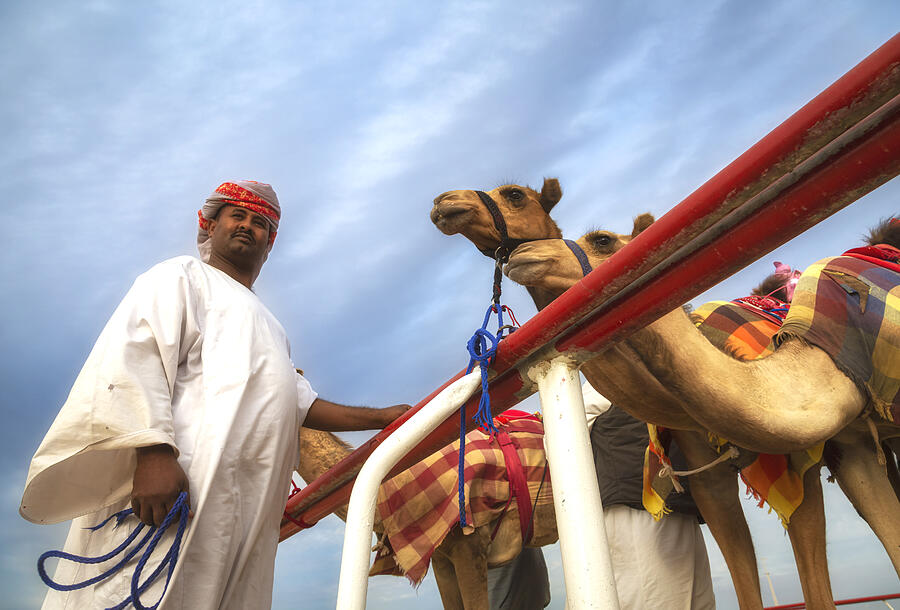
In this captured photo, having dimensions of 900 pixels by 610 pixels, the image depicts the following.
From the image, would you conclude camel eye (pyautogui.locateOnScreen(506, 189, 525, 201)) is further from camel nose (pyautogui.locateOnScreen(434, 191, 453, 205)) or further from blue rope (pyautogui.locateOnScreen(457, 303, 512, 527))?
blue rope (pyautogui.locateOnScreen(457, 303, 512, 527))

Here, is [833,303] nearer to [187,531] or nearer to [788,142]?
[788,142]

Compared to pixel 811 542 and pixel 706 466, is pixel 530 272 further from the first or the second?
pixel 811 542

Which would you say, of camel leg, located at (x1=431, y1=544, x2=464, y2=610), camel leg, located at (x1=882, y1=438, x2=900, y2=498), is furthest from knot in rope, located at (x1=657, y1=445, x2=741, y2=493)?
camel leg, located at (x1=431, y1=544, x2=464, y2=610)

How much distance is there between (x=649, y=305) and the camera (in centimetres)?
153

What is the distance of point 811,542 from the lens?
2.98 meters

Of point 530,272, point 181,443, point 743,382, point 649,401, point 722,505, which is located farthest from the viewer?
point 722,505

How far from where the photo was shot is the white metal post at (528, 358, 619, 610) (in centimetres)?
135

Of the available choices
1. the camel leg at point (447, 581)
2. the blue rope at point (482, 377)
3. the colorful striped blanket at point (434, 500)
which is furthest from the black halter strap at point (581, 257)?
the camel leg at point (447, 581)

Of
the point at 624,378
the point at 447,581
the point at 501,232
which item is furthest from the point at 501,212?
the point at 447,581

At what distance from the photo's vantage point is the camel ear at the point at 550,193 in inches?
123

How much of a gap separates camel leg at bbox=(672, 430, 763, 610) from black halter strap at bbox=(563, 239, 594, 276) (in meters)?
1.20

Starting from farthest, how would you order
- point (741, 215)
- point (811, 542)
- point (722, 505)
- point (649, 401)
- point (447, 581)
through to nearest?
point (447, 581), point (722, 505), point (811, 542), point (649, 401), point (741, 215)

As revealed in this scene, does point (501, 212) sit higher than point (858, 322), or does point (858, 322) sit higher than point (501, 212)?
point (501, 212)

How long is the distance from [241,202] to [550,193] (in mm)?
1399
